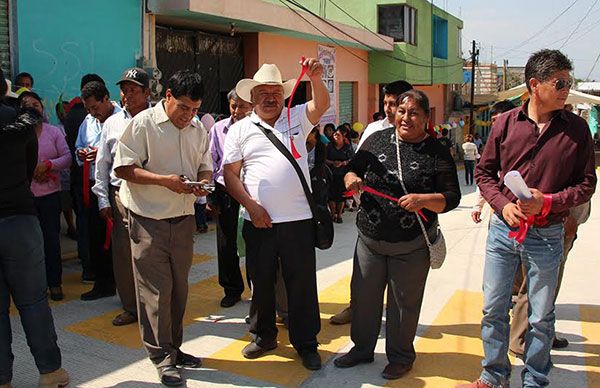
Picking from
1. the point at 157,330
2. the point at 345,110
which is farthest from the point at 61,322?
the point at 345,110

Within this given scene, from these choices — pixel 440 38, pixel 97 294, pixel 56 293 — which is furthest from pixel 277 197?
pixel 440 38

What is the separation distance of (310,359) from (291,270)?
65 centimetres

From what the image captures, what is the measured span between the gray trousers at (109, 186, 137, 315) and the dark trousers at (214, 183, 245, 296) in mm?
881

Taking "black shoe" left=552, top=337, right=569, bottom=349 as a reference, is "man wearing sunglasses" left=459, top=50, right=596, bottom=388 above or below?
above

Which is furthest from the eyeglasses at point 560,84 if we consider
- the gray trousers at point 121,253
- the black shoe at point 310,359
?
the gray trousers at point 121,253

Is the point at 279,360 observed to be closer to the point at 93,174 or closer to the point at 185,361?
the point at 185,361

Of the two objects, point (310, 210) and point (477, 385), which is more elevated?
point (310, 210)

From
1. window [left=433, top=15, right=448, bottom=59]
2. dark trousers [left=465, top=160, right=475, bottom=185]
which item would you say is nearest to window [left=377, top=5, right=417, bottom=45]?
window [left=433, top=15, right=448, bottom=59]

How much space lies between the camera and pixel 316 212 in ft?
13.9

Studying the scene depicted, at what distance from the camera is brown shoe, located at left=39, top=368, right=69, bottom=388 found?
12.4 ft

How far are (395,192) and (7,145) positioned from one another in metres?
2.36

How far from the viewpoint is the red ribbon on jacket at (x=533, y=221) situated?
3420 millimetres

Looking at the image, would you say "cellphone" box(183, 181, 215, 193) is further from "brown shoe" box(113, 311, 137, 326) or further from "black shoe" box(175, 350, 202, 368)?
"brown shoe" box(113, 311, 137, 326)

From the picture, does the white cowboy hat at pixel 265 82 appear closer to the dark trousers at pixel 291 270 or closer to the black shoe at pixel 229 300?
the dark trousers at pixel 291 270
